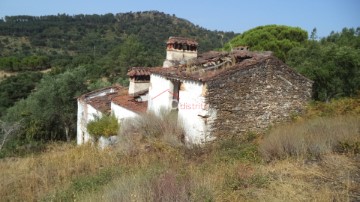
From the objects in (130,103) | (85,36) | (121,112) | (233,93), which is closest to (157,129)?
(233,93)

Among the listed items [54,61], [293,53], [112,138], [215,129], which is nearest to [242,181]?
[215,129]

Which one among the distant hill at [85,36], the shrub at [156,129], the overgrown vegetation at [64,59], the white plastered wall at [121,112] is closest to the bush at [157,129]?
the shrub at [156,129]

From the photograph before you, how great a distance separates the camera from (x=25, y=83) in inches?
1470

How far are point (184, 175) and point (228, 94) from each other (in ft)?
16.9

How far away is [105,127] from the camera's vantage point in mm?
13070

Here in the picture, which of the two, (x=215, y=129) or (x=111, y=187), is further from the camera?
(x=215, y=129)

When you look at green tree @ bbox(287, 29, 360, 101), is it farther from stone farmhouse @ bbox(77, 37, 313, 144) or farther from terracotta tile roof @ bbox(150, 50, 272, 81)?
terracotta tile roof @ bbox(150, 50, 272, 81)

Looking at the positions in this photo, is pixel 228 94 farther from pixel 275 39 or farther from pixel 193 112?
pixel 275 39

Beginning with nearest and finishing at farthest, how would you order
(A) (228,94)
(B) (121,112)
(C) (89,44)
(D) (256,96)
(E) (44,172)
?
(E) (44,172) → (A) (228,94) → (D) (256,96) → (B) (121,112) → (C) (89,44)

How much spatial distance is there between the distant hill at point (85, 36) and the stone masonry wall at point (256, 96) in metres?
32.5

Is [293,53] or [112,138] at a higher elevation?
[293,53]

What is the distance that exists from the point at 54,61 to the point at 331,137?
51445 millimetres

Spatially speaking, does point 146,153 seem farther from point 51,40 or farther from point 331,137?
point 51,40

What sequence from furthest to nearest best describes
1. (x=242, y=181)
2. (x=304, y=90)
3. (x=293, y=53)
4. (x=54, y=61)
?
(x=54, y=61) → (x=293, y=53) → (x=304, y=90) → (x=242, y=181)
